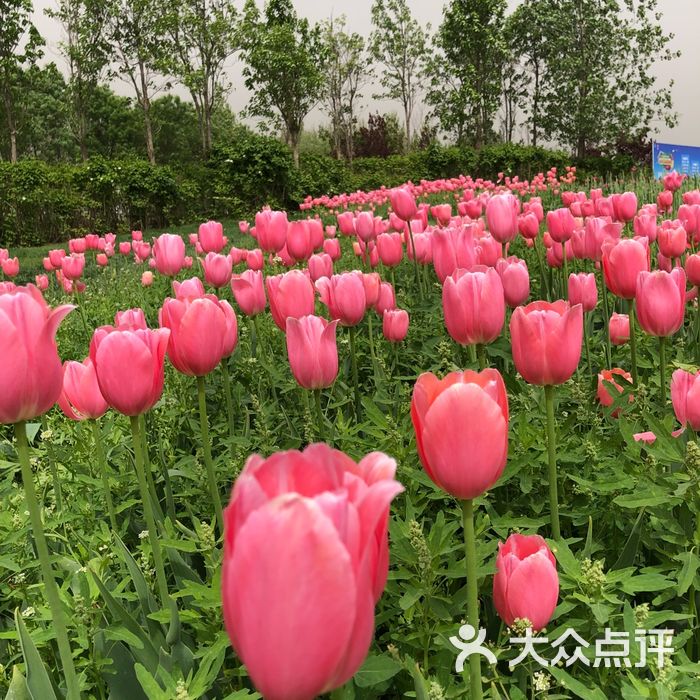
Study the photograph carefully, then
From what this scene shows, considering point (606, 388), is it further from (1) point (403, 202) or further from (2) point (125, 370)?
(1) point (403, 202)

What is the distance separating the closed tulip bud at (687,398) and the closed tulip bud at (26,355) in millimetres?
1445

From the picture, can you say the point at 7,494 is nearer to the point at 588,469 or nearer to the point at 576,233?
the point at 588,469

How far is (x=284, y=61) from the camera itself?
107 feet

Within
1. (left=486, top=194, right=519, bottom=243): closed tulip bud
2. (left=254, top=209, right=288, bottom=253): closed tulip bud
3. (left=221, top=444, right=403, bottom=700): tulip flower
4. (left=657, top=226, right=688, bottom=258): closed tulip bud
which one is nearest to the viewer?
(left=221, top=444, right=403, bottom=700): tulip flower

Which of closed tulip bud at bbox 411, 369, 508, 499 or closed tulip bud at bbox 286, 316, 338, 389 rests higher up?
closed tulip bud at bbox 411, 369, 508, 499

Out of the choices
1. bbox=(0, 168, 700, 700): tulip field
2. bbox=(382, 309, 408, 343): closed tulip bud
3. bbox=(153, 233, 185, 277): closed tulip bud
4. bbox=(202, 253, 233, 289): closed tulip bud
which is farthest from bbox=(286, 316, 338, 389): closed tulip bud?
bbox=(153, 233, 185, 277): closed tulip bud

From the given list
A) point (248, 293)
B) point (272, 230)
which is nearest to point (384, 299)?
point (248, 293)

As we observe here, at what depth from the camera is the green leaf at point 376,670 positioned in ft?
4.00

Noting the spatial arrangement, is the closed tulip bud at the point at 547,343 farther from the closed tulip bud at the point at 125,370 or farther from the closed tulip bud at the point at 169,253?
the closed tulip bud at the point at 169,253

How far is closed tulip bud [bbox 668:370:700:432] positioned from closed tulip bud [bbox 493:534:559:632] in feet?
2.16

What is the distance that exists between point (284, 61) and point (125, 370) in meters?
34.2

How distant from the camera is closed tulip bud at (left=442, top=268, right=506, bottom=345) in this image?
6.00 ft

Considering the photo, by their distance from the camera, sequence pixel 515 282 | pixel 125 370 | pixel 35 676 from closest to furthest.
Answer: pixel 35 676, pixel 125 370, pixel 515 282

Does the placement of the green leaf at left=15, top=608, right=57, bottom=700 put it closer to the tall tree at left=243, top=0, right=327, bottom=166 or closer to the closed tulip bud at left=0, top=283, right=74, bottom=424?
the closed tulip bud at left=0, top=283, right=74, bottom=424
